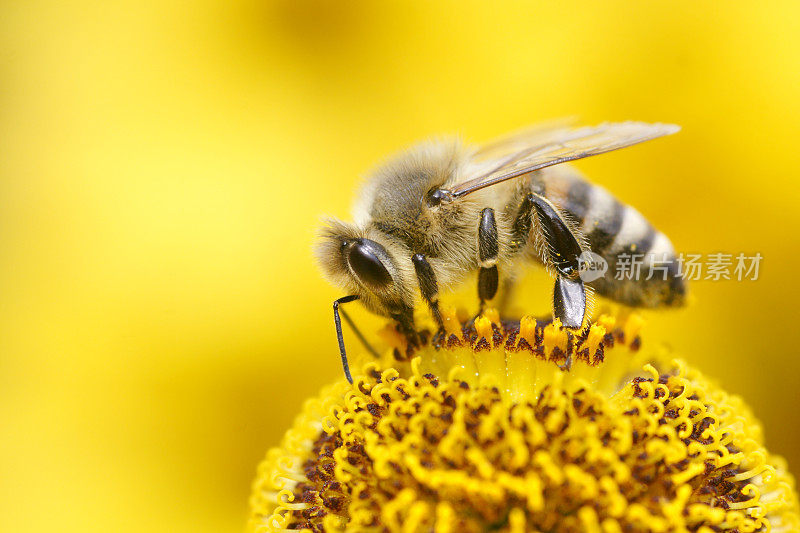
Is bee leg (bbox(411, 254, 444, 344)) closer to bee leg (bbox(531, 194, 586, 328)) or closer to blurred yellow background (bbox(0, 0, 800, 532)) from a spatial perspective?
bee leg (bbox(531, 194, 586, 328))

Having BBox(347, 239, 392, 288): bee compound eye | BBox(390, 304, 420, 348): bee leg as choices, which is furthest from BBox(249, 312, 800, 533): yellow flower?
BBox(347, 239, 392, 288): bee compound eye

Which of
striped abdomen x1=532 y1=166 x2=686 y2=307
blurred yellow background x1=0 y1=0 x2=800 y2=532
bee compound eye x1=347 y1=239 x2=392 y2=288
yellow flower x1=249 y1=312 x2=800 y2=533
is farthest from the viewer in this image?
blurred yellow background x1=0 y1=0 x2=800 y2=532

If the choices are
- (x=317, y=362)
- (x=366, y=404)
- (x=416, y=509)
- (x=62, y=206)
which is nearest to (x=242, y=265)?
(x=317, y=362)

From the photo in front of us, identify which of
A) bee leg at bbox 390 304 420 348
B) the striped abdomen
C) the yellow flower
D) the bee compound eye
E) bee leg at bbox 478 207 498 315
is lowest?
the yellow flower

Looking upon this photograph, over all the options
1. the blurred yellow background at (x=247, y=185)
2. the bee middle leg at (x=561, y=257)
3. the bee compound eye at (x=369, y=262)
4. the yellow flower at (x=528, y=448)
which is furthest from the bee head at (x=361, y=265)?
the blurred yellow background at (x=247, y=185)

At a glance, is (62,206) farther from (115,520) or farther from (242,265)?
(115,520)

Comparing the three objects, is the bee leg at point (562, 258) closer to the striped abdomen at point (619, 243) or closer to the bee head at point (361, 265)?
the striped abdomen at point (619, 243)

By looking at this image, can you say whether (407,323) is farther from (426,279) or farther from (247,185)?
(247,185)
